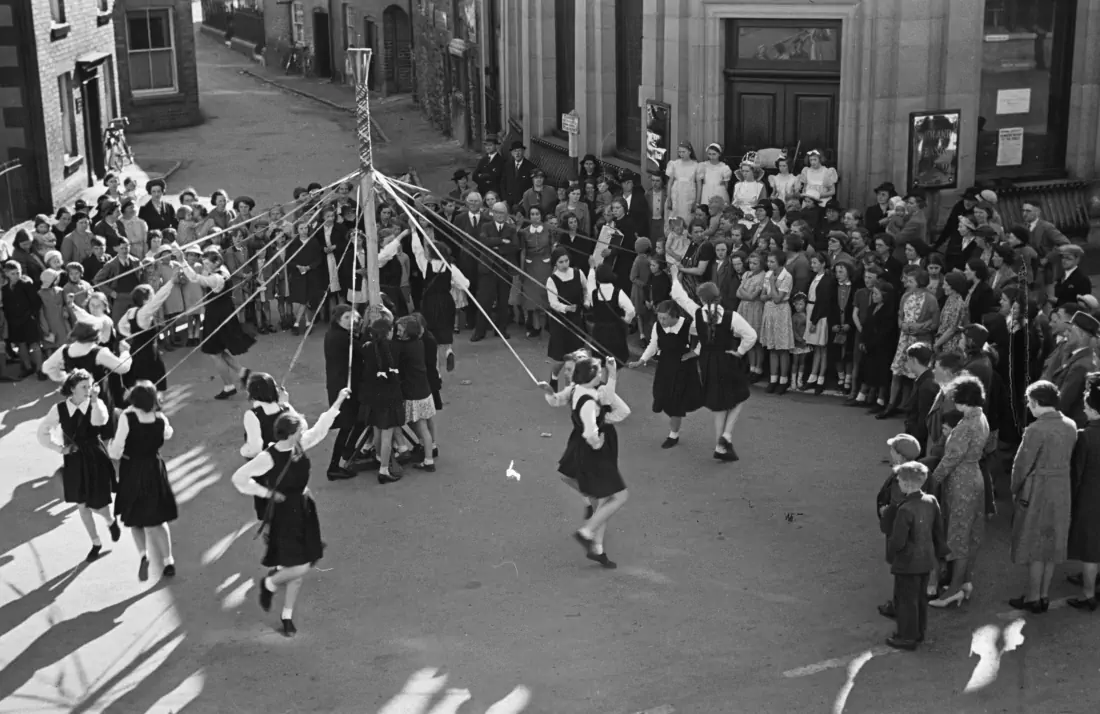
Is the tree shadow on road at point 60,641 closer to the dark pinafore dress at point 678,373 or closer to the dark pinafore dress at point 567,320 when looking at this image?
the dark pinafore dress at point 678,373

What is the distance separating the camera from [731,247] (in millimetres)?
15422

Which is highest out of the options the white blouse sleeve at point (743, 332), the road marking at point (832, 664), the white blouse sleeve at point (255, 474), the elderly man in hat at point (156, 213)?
the elderly man in hat at point (156, 213)

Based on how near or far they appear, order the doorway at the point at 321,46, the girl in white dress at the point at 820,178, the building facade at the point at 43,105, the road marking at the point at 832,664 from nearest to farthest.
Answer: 1. the road marking at the point at 832,664
2. the girl in white dress at the point at 820,178
3. the building facade at the point at 43,105
4. the doorway at the point at 321,46

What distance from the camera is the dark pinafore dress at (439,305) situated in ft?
51.3

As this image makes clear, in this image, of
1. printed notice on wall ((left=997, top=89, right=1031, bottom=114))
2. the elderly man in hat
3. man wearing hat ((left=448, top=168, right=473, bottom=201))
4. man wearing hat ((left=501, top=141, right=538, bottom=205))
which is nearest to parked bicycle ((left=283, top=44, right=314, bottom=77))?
man wearing hat ((left=501, top=141, right=538, bottom=205))

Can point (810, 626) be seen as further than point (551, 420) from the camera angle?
No

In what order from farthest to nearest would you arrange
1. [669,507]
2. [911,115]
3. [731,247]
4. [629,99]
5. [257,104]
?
[257,104]
[629,99]
[911,115]
[731,247]
[669,507]

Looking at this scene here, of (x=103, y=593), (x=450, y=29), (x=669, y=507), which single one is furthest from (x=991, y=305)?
(x=450, y=29)

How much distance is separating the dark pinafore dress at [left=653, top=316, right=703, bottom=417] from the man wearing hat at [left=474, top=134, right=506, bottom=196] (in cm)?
895

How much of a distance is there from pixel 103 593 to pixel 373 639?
220 centimetres

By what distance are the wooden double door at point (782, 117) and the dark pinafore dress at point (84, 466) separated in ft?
33.6

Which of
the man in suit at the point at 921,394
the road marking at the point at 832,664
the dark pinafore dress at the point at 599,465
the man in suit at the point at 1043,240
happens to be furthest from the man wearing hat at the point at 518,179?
the road marking at the point at 832,664

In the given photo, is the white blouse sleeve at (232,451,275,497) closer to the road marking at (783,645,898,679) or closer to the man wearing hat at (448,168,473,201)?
the road marking at (783,645,898,679)

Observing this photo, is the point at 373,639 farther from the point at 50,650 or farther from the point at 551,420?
the point at 551,420
